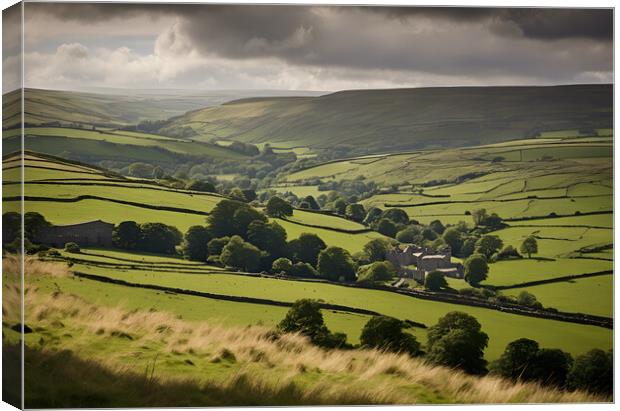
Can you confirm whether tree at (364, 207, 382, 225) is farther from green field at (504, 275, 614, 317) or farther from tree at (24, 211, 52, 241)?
tree at (24, 211, 52, 241)

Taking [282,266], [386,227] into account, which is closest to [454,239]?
[386,227]

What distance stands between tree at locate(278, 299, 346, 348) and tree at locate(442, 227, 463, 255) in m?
1.98

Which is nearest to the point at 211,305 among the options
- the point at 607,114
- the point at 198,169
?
the point at 198,169

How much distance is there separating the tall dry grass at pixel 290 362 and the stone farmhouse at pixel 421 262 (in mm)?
1237

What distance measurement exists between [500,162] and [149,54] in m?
4.51

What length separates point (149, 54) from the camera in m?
12.9

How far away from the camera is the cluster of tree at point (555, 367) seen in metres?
12.7

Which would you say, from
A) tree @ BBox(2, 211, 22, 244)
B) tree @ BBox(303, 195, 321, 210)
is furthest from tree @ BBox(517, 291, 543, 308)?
tree @ BBox(2, 211, 22, 244)

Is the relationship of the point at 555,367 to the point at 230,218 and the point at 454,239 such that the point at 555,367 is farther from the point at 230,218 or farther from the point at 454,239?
the point at 230,218

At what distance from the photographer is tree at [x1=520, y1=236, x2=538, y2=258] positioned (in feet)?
44.7

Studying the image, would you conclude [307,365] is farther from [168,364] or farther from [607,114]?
[607,114]

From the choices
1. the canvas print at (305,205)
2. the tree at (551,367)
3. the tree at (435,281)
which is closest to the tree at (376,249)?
the canvas print at (305,205)

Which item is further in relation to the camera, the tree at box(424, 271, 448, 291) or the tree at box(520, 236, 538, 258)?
the tree at box(520, 236, 538, 258)

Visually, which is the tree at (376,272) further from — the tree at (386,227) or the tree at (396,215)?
the tree at (396,215)
